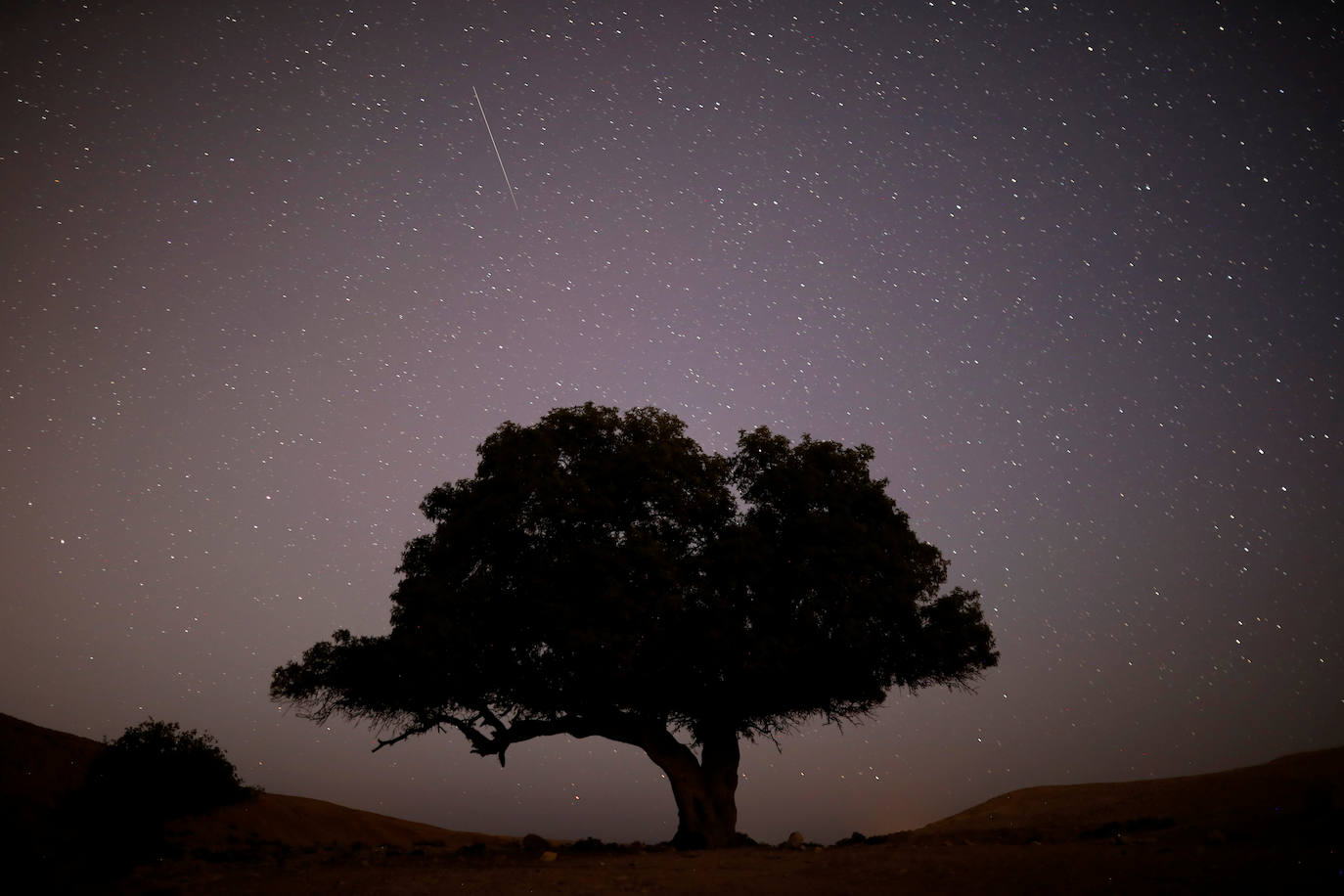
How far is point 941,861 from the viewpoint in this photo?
11.2 metres

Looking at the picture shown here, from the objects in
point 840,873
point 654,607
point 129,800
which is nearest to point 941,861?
point 840,873

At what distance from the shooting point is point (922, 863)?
11.1 metres

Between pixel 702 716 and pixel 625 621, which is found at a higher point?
pixel 625 621

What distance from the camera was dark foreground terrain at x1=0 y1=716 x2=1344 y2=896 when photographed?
931 centimetres

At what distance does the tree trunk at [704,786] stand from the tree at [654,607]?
1.9 inches

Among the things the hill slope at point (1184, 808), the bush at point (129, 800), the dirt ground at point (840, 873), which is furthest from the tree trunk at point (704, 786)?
the bush at point (129, 800)

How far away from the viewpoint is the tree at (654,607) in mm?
16859

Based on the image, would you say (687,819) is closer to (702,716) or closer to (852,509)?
(702,716)

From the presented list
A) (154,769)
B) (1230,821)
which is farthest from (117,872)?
(1230,821)

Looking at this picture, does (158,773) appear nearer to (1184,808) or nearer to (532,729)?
(532,729)

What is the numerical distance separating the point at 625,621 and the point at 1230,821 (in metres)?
11.2

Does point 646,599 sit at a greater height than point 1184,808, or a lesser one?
greater

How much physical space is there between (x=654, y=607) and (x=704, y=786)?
17.1 ft

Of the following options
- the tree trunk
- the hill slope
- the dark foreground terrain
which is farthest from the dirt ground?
the tree trunk
